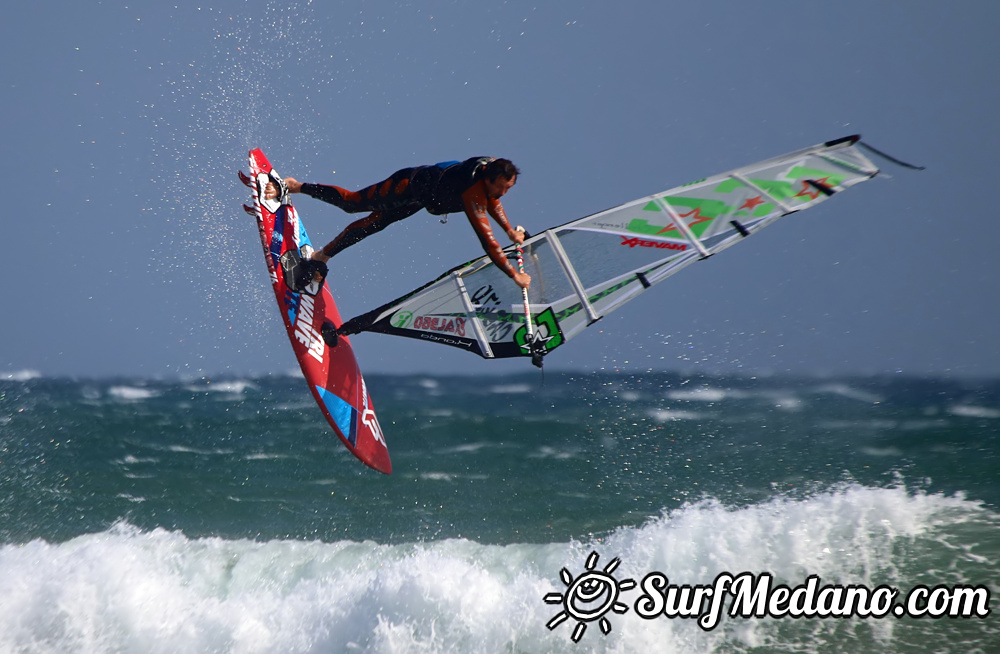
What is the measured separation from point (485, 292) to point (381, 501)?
9.10ft

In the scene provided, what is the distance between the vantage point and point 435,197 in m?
4.43

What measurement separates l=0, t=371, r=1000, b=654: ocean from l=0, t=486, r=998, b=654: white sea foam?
0.05 ft

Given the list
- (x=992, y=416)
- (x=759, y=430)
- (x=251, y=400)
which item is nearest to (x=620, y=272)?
(x=759, y=430)

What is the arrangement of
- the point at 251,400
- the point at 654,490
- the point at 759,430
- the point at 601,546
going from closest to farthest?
the point at 601,546 → the point at 654,490 → the point at 759,430 → the point at 251,400

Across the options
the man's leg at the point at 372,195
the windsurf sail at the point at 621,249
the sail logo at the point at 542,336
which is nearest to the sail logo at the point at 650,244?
the windsurf sail at the point at 621,249

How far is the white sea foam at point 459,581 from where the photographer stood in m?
4.57

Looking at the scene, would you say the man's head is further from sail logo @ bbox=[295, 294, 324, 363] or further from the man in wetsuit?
sail logo @ bbox=[295, 294, 324, 363]

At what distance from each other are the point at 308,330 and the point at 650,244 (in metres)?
2.13

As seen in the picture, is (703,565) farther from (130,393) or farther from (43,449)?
(130,393)

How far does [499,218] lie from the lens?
4418 millimetres

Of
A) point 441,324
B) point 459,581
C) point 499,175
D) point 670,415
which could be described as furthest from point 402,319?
point 670,415

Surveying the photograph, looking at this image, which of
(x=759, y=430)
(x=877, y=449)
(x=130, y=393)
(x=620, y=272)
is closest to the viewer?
(x=620, y=272)

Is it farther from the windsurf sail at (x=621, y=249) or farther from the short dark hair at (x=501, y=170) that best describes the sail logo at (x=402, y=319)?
the short dark hair at (x=501, y=170)

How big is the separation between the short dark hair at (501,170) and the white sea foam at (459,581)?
2528 mm
